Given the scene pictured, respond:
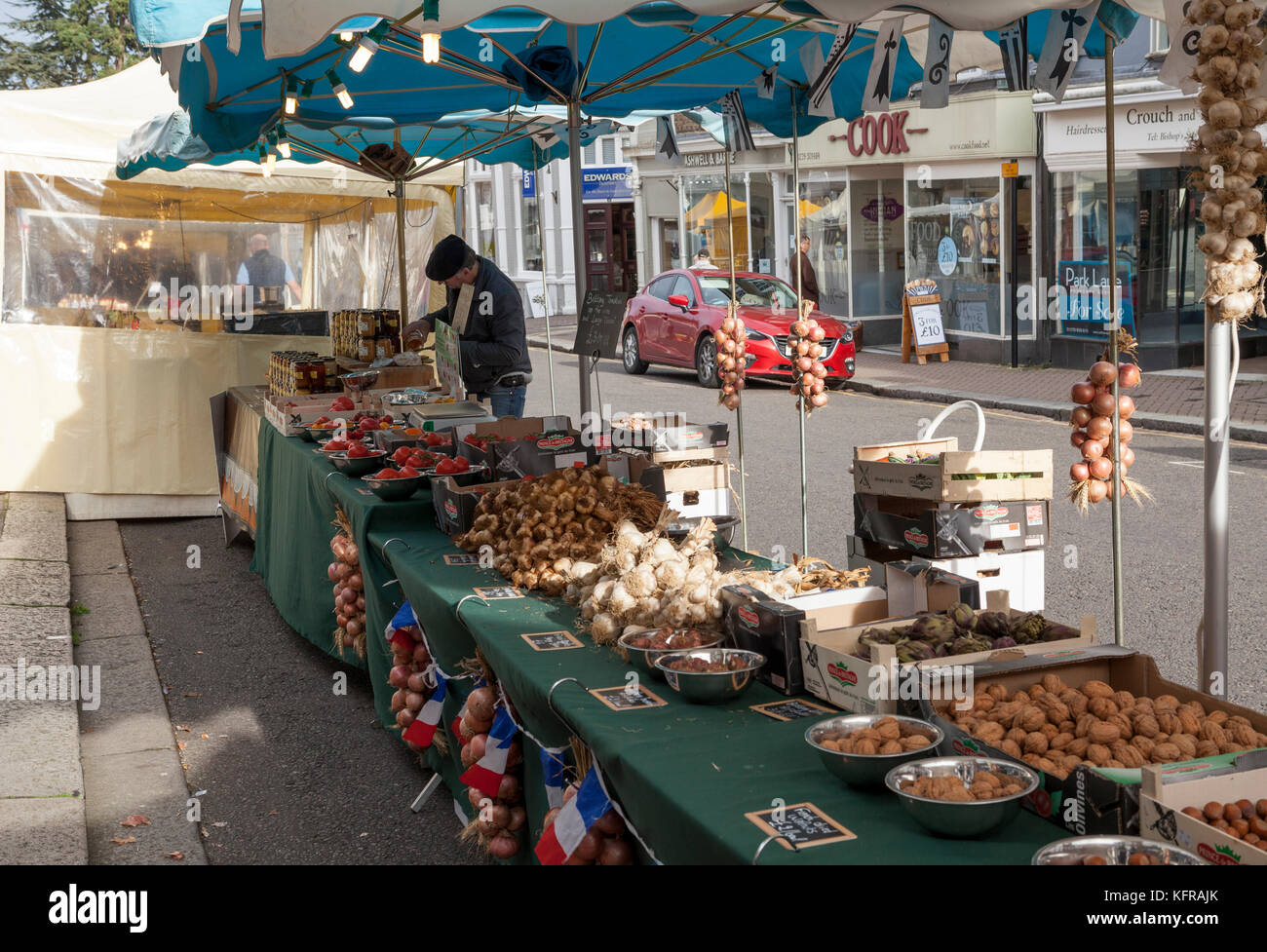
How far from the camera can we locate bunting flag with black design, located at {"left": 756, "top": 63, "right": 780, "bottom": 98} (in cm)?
705

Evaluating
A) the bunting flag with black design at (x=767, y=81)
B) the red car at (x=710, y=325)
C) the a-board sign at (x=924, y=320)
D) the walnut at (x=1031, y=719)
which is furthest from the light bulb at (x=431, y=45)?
the a-board sign at (x=924, y=320)

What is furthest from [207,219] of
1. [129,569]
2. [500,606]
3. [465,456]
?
[500,606]

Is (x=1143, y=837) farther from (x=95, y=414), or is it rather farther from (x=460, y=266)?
(x=95, y=414)

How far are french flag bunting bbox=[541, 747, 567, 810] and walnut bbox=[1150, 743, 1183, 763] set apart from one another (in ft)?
5.18

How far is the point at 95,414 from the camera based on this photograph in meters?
10.6

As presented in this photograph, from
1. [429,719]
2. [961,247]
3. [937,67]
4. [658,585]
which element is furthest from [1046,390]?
[658,585]

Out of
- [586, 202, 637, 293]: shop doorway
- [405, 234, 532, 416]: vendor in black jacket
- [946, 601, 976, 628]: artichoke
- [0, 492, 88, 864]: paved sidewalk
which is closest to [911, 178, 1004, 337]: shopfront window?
[586, 202, 637, 293]: shop doorway

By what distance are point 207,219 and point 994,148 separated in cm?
1171

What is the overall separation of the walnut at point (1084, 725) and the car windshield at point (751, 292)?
15.9 meters

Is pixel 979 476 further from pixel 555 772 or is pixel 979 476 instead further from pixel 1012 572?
pixel 555 772

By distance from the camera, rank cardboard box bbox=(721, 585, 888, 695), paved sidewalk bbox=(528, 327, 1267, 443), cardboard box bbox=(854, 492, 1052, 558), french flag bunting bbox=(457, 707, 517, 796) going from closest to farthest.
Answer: cardboard box bbox=(721, 585, 888, 695) → french flag bunting bbox=(457, 707, 517, 796) → cardboard box bbox=(854, 492, 1052, 558) → paved sidewalk bbox=(528, 327, 1267, 443)

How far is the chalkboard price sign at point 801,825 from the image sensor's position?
2.38 m

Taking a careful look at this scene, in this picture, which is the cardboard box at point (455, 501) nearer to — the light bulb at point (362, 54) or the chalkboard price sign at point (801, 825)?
the light bulb at point (362, 54)

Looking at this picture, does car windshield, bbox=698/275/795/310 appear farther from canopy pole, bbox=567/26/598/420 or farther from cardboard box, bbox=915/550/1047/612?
cardboard box, bbox=915/550/1047/612
